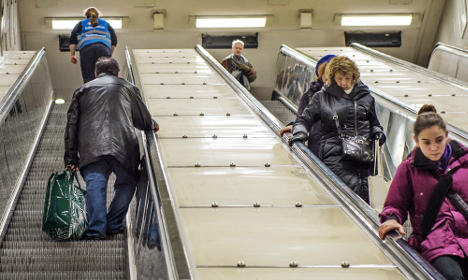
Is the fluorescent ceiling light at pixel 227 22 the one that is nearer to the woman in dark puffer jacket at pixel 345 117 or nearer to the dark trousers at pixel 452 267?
the woman in dark puffer jacket at pixel 345 117

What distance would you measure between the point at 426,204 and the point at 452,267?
371mm

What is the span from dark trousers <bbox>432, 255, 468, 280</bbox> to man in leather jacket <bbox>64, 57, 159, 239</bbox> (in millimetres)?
2921

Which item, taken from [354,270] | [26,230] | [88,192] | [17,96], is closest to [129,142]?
[88,192]

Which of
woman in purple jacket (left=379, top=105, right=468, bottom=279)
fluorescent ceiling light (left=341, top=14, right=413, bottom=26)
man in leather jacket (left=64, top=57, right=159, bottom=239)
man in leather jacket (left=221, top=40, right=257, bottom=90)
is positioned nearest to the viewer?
woman in purple jacket (left=379, top=105, right=468, bottom=279)

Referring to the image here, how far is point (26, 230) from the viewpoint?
621cm

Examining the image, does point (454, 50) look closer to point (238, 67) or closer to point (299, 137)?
point (238, 67)

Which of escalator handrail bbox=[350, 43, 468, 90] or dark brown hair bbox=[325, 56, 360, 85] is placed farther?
escalator handrail bbox=[350, 43, 468, 90]

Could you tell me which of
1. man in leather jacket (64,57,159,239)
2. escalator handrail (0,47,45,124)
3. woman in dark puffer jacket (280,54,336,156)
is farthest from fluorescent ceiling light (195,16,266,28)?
man in leather jacket (64,57,159,239)

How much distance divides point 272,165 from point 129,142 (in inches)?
46.3

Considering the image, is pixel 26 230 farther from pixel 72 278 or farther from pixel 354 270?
pixel 354 270

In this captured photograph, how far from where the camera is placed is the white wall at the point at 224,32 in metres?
15.4

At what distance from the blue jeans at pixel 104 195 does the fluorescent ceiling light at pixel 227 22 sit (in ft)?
34.0

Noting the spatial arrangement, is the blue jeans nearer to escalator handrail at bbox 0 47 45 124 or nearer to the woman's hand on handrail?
escalator handrail at bbox 0 47 45 124

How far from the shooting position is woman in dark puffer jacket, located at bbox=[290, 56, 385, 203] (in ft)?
19.0
